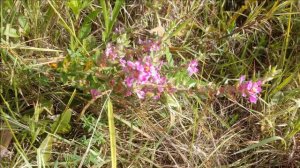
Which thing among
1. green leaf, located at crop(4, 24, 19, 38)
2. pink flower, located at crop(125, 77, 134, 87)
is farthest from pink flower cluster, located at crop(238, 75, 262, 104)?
green leaf, located at crop(4, 24, 19, 38)

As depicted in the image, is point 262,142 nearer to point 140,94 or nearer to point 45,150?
point 140,94

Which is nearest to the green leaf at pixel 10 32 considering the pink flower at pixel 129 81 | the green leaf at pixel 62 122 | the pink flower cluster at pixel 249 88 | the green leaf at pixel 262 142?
the green leaf at pixel 62 122

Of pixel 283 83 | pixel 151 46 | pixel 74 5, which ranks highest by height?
pixel 74 5

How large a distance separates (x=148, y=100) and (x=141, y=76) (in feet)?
0.86

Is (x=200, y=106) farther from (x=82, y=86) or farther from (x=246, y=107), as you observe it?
(x=82, y=86)

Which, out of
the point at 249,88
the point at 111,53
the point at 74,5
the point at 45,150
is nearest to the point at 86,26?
the point at 74,5

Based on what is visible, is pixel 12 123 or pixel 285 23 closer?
pixel 12 123

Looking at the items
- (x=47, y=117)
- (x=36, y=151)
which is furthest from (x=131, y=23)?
(x=36, y=151)

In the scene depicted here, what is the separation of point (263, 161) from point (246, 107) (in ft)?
0.73

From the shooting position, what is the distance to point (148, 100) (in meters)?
1.71

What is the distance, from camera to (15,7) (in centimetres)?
160

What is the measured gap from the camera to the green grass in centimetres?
158

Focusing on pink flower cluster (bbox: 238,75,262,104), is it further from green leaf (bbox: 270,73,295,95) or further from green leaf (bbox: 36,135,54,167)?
green leaf (bbox: 36,135,54,167)

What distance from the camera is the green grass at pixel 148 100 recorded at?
1.58 meters
